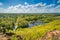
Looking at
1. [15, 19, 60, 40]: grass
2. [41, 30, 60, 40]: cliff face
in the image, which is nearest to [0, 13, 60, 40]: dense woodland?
[15, 19, 60, 40]: grass

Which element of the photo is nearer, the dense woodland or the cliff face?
the cliff face

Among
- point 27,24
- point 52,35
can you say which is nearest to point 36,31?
point 27,24

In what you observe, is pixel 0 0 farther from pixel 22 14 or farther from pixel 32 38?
pixel 32 38

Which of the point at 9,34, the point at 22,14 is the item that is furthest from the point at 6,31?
the point at 22,14

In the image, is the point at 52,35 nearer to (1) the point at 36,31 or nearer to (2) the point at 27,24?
(1) the point at 36,31

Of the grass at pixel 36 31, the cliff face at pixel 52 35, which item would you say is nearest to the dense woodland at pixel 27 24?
the grass at pixel 36 31

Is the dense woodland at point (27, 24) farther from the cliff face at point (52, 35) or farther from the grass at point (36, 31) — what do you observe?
the cliff face at point (52, 35)

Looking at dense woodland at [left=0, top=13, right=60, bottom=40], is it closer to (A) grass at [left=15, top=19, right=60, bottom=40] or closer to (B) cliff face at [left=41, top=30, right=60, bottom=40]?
(A) grass at [left=15, top=19, right=60, bottom=40]
